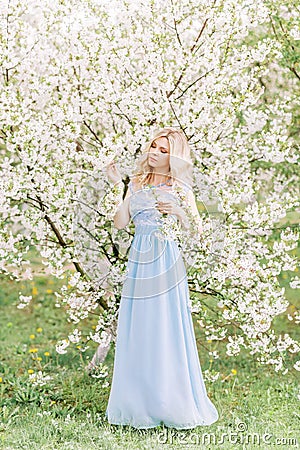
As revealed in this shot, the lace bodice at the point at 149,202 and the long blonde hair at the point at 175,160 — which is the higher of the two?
the long blonde hair at the point at 175,160

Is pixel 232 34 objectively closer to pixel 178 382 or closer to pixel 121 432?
pixel 178 382

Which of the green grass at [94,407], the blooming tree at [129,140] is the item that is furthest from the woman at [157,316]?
the blooming tree at [129,140]

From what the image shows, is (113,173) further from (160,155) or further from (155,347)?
(155,347)

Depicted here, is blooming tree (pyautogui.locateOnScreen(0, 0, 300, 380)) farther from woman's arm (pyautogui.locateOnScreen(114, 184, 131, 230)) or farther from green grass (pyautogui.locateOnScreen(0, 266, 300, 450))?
green grass (pyautogui.locateOnScreen(0, 266, 300, 450))

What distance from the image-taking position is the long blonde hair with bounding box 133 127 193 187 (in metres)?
4.30

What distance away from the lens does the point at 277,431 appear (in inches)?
174

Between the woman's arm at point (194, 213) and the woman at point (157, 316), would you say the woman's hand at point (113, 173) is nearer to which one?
the woman at point (157, 316)

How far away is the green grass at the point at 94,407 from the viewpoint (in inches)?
166

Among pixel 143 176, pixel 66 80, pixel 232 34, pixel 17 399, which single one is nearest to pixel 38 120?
pixel 66 80

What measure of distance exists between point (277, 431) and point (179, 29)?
2678 mm

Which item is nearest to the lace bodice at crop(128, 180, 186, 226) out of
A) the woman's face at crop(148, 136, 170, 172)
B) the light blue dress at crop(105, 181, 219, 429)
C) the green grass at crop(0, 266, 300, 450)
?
the light blue dress at crop(105, 181, 219, 429)

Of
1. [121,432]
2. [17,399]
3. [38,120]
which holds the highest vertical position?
[38,120]

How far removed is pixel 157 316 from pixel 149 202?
67 centimetres

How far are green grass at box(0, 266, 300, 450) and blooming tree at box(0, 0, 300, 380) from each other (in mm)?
406
